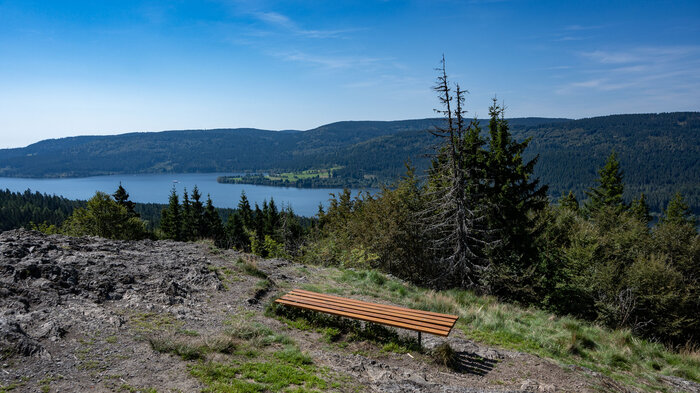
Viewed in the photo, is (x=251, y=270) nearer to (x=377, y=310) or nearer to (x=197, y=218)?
(x=377, y=310)

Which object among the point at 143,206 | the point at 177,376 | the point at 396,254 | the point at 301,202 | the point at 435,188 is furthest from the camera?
the point at 301,202

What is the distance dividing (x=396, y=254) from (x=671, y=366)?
9.92 m

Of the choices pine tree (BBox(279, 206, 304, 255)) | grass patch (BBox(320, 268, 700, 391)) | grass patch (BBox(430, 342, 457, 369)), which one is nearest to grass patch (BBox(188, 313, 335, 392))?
grass patch (BBox(430, 342, 457, 369))

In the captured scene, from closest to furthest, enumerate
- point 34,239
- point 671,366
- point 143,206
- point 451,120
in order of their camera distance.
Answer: point 671,366, point 34,239, point 451,120, point 143,206

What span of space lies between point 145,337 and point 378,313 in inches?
169

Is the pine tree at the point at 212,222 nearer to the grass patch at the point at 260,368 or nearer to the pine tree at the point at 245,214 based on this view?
the pine tree at the point at 245,214

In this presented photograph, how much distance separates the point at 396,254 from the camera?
16.4 metres

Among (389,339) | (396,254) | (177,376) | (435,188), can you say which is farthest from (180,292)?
(435,188)

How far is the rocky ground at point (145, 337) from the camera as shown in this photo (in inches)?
194

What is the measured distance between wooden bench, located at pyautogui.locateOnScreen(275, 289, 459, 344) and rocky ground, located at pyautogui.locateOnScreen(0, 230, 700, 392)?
541 mm

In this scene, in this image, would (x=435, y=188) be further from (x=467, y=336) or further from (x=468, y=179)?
(x=467, y=336)

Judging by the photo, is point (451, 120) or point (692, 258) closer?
point (451, 120)

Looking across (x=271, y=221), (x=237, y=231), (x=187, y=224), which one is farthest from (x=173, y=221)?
(x=271, y=221)

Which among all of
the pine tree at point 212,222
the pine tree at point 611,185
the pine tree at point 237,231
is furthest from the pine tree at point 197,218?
the pine tree at point 611,185
